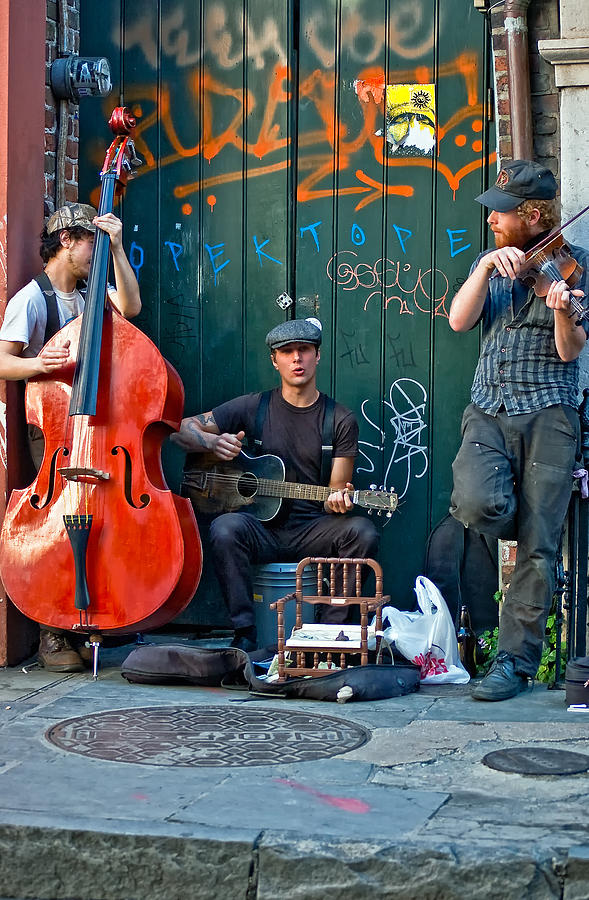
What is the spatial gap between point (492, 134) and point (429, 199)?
41cm

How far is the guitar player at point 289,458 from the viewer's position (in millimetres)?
5555

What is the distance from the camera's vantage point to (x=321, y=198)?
611 cm

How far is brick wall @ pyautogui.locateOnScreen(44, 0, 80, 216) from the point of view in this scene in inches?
231

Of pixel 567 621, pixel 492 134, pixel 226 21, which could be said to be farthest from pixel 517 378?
pixel 226 21

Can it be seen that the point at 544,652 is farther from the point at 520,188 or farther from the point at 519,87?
the point at 519,87

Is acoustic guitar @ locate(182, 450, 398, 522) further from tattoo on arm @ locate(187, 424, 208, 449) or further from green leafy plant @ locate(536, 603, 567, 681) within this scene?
green leafy plant @ locate(536, 603, 567, 681)

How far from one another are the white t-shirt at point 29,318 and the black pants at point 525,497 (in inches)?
73.2

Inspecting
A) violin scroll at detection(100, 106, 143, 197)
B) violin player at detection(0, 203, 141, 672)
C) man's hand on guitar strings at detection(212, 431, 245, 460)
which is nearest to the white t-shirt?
violin player at detection(0, 203, 141, 672)

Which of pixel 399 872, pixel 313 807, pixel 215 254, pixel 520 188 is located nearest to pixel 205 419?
pixel 215 254

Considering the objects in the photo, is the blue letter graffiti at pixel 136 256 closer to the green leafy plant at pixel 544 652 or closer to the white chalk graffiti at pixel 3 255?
the white chalk graffiti at pixel 3 255

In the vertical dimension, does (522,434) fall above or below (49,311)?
below

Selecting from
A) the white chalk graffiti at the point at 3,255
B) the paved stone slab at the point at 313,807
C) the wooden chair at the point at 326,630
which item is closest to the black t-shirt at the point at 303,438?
the wooden chair at the point at 326,630

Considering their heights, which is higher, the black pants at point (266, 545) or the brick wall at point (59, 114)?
the brick wall at point (59, 114)

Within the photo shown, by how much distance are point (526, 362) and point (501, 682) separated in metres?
1.24
